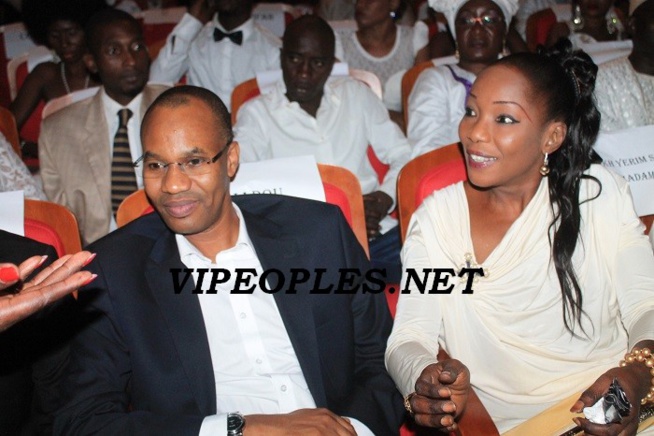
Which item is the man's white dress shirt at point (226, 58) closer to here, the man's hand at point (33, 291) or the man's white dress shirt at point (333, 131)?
the man's white dress shirt at point (333, 131)

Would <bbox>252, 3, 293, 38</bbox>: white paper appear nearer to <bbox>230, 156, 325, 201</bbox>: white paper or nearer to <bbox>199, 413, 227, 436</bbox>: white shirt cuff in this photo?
<bbox>230, 156, 325, 201</bbox>: white paper

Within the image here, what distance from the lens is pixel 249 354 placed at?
84.7 inches

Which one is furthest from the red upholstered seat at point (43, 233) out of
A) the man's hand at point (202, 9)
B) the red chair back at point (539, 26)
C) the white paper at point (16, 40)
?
the red chair back at point (539, 26)

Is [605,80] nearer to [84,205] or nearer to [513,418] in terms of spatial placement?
[513,418]

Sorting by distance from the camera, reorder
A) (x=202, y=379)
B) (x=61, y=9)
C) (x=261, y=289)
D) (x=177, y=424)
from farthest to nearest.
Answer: (x=61, y=9)
(x=261, y=289)
(x=202, y=379)
(x=177, y=424)

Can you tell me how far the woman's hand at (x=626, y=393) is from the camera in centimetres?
184

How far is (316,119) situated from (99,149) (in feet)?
3.82

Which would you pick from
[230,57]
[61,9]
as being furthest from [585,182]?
[61,9]

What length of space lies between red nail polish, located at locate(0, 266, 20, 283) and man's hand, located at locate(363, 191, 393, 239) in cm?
201

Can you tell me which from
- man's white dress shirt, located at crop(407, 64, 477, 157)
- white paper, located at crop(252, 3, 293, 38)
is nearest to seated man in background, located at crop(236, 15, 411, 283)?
man's white dress shirt, located at crop(407, 64, 477, 157)

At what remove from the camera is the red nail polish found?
1.60 m

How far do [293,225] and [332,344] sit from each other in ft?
1.36

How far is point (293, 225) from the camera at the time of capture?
232 centimetres

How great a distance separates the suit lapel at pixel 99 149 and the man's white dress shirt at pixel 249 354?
4.78 feet
